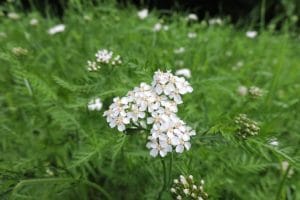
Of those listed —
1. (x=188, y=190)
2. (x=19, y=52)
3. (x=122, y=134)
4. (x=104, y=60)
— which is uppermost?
(x=19, y=52)

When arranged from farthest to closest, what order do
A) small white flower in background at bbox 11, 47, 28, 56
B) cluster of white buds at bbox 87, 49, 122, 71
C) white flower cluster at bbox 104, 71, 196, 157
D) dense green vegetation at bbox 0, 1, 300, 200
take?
small white flower in background at bbox 11, 47, 28, 56 → cluster of white buds at bbox 87, 49, 122, 71 → dense green vegetation at bbox 0, 1, 300, 200 → white flower cluster at bbox 104, 71, 196, 157

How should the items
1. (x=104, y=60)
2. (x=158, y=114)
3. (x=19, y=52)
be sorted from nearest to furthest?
(x=158, y=114)
(x=104, y=60)
(x=19, y=52)

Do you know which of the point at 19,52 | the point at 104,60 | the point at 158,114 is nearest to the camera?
the point at 158,114

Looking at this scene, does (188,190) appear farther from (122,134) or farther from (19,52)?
(19,52)

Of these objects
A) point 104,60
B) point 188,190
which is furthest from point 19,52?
point 188,190

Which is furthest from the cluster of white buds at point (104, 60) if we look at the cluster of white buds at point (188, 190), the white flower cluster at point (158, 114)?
the cluster of white buds at point (188, 190)

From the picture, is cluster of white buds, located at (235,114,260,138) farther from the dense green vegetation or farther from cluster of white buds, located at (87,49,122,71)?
cluster of white buds, located at (87,49,122,71)

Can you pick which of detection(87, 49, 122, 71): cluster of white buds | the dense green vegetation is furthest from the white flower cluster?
detection(87, 49, 122, 71): cluster of white buds

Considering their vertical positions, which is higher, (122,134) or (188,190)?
(122,134)
